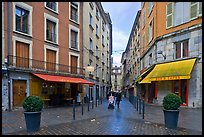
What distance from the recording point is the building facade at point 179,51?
13219 mm

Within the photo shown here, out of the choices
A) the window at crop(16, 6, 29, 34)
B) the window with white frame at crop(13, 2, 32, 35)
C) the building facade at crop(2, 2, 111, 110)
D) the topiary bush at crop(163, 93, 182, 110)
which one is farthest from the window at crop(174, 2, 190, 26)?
the window at crop(16, 6, 29, 34)

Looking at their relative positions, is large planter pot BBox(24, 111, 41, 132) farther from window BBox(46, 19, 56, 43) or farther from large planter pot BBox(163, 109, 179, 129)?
window BBox(46, 19, 56, 43)

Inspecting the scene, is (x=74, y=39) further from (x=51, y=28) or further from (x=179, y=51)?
(x=179, y=51)

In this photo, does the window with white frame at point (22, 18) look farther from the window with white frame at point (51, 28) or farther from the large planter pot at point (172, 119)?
the large planter pot at point (172, 119)

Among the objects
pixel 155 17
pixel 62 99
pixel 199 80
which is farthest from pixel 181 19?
pixel 62 99

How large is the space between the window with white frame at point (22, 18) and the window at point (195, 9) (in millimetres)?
12250

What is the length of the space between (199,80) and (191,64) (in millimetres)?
1325

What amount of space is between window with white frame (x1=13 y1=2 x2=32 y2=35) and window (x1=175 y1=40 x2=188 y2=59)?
11758 mm

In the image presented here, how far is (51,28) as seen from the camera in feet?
57.7

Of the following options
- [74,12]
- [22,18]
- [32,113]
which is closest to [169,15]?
[74,12]

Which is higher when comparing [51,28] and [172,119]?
[51,28]

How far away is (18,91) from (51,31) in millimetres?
6403

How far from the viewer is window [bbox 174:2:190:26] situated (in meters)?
14.1

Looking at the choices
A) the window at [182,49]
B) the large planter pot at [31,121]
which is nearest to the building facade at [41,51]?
the large planter pot at [31,121]
